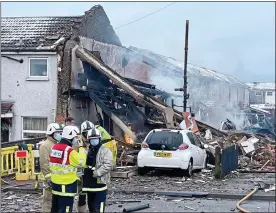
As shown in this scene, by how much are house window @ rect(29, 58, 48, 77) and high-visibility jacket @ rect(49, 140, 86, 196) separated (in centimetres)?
1429

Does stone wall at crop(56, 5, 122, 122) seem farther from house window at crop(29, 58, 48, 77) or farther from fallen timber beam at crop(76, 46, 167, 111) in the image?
house window at crop(29, 58, 48, 77)

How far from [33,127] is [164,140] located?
877 centimetres

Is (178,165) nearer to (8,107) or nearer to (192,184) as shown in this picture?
(192,184)

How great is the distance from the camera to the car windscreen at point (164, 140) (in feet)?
48.7

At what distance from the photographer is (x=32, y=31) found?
23719mm

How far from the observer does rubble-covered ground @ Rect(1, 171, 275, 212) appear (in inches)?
406

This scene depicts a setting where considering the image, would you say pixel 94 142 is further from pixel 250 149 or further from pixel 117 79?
pixel 250 149

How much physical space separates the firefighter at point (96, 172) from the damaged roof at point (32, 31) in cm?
1399

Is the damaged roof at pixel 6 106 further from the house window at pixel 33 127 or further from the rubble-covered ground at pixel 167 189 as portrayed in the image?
the rubble-covered ground at pixel 167 189

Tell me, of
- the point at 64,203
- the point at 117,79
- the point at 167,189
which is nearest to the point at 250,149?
the point at 117,79

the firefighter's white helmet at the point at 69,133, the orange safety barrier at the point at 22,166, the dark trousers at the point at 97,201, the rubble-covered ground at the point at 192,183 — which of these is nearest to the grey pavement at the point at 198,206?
the rubble-covered ground at the point at 192,183

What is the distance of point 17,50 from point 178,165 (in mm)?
10371

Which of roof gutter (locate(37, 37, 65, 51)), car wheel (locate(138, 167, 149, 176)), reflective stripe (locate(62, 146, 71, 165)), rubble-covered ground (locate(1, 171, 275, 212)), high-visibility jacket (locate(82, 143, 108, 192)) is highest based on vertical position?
roof gutter (locate(37, 37, 65, 51))

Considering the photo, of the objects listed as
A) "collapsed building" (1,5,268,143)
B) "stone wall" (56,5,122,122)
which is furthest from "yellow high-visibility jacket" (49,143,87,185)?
"stone wall" (56,5,122,122)
